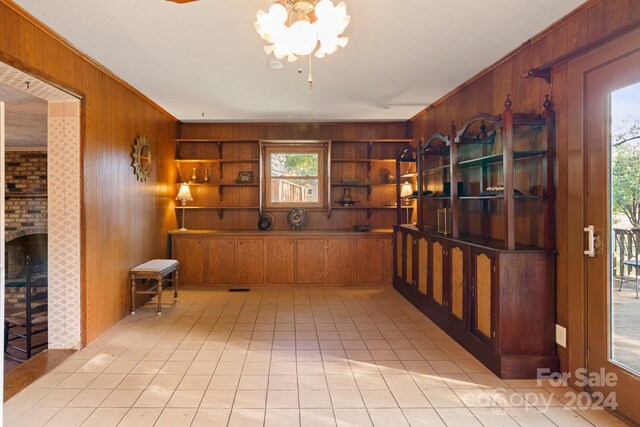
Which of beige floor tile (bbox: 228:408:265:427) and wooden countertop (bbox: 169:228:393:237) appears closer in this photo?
beige floor tile (bbox: 228:408:265:427)

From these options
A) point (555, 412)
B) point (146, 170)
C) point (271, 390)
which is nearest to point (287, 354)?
point (271, 390)

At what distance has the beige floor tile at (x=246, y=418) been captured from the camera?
208 cm

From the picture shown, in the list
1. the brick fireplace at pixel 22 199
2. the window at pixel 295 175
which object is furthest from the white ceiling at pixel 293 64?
the brick fireplace at pixel 22 199

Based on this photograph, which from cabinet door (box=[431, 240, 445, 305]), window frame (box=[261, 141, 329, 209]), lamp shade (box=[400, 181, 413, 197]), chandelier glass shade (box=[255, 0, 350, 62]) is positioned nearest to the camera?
chandelier glass shade (box=[255, 0, 350, 62])

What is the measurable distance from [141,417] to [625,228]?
3.25 m

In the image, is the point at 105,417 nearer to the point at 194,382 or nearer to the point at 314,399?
the point at 194,382

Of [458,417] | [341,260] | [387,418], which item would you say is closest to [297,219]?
[341,260]

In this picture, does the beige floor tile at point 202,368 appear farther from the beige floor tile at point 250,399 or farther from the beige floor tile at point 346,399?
the beige floor tile at point 346,399

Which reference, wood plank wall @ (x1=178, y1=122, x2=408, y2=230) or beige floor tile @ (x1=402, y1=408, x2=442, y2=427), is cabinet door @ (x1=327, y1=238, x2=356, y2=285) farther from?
beige floor tile @ (x1=402, y1=408, x2=442, y2=427)

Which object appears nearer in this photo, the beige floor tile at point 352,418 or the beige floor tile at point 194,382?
the beige floor tile at point 352,418

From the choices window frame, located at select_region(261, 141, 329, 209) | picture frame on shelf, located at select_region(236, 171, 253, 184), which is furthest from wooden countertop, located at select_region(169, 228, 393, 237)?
picture frame on shelf, located at select_region(236, 171, 253, 184)

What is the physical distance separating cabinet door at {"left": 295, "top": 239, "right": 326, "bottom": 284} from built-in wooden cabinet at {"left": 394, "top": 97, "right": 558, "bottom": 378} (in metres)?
1.97

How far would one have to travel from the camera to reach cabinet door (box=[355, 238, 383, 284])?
5.49 meters

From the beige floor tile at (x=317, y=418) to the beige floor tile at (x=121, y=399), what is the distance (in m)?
1.15
